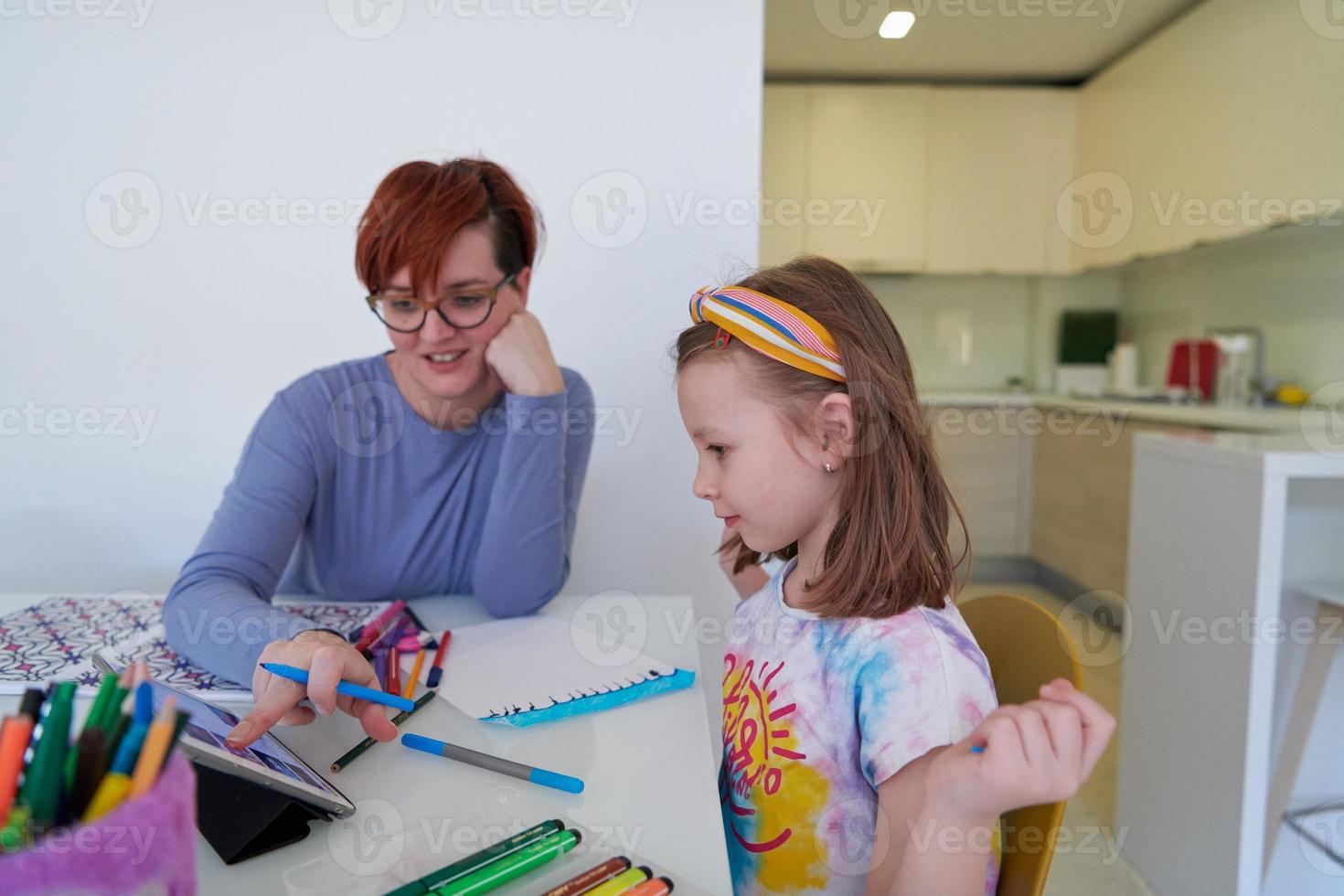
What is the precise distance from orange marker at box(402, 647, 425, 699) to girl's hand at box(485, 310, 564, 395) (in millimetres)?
422

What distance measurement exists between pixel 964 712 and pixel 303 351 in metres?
1.47

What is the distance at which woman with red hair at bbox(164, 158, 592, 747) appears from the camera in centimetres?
115

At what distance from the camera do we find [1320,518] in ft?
5.04

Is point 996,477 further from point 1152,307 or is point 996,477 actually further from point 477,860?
point 477,860

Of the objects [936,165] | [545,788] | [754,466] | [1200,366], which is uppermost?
[936,165]

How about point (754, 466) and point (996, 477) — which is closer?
point (754, 466)

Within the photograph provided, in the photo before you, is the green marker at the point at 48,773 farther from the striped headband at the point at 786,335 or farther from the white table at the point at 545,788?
the striped headband at the point at 786,335

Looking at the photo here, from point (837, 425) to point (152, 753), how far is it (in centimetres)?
60

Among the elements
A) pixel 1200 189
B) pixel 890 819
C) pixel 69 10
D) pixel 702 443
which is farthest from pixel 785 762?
pixel 1200 189

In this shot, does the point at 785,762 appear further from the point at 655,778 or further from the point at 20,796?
the point at 20,796

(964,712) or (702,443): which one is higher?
(702,443)

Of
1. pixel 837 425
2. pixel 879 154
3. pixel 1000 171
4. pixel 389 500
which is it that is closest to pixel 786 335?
pixel 837 425

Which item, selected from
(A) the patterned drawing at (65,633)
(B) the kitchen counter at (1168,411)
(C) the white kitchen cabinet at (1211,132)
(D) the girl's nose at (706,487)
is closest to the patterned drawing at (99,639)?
(A) the patterned drawing at (65,633)

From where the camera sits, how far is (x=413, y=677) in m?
0.85
